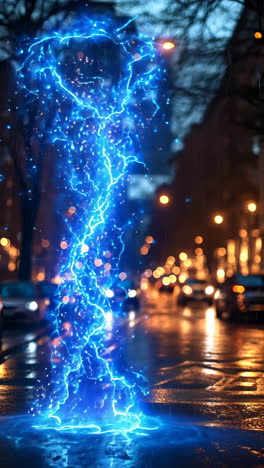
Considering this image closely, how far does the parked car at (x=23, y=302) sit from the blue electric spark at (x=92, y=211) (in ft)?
60.3

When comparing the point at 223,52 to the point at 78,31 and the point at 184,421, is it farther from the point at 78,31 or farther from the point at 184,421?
the point at 184,421

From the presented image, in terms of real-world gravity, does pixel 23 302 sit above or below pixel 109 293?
above

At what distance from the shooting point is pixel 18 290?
99.2 ft

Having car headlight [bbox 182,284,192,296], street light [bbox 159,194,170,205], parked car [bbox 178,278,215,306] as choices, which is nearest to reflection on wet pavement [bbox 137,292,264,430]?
street light [bbox 159,194,170,205]

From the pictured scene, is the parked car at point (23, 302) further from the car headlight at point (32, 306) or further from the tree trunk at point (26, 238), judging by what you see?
the tree trunk at point (26, 238)

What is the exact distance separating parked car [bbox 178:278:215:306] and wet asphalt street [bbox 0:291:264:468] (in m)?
30.4

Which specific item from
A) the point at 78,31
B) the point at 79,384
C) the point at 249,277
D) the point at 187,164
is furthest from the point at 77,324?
the point at 187,164

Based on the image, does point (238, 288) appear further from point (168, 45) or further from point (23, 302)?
point (168, 45)

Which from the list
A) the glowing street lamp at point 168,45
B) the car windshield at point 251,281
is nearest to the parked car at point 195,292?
the car windshield at point 251,281

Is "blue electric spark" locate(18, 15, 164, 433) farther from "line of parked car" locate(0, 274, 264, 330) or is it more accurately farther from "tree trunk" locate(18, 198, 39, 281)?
"tree trunk" locate(18, 198, 39, 281)

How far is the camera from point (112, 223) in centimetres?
1009

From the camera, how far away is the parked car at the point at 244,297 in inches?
1260

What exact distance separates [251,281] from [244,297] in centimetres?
103

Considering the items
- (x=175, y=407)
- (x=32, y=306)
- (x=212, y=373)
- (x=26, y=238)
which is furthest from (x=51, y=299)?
(x=175, y=407)
